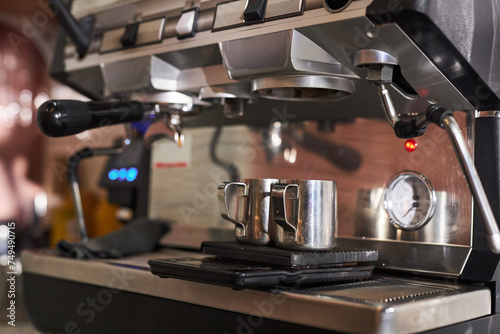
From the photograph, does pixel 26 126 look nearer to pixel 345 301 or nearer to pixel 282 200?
pixel 282 200

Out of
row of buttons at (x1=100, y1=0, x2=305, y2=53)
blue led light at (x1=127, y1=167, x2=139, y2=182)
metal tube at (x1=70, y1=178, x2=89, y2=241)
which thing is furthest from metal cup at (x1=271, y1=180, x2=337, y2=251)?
blue led light at (x1=127, y1=167, x2=139, y2=182)

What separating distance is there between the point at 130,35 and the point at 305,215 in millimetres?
434

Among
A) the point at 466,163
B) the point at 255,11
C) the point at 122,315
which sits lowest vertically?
the point at 122,315

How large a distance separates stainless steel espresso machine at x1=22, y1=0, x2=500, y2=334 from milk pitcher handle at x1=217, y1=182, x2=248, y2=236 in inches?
1.4

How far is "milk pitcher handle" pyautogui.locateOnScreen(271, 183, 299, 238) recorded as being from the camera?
25.9 inches

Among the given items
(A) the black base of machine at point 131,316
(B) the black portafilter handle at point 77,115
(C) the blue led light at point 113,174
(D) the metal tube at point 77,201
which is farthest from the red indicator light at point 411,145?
(C) the blue led light at point 113,174

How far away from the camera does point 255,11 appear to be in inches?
28.1

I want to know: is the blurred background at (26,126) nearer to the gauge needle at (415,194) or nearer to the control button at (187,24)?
the control button at (187,24)

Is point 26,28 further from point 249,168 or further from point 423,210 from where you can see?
point 423,210

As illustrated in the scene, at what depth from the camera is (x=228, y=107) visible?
89cm

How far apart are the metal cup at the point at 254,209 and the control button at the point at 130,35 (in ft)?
1.06

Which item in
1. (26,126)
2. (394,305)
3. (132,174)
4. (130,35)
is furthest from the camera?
(26,126)

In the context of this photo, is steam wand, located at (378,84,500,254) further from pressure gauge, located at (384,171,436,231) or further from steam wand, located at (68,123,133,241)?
steam wand, located at (68,123,133,241)

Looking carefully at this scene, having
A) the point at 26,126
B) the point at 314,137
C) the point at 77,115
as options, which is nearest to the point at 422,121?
the point at 314,137
